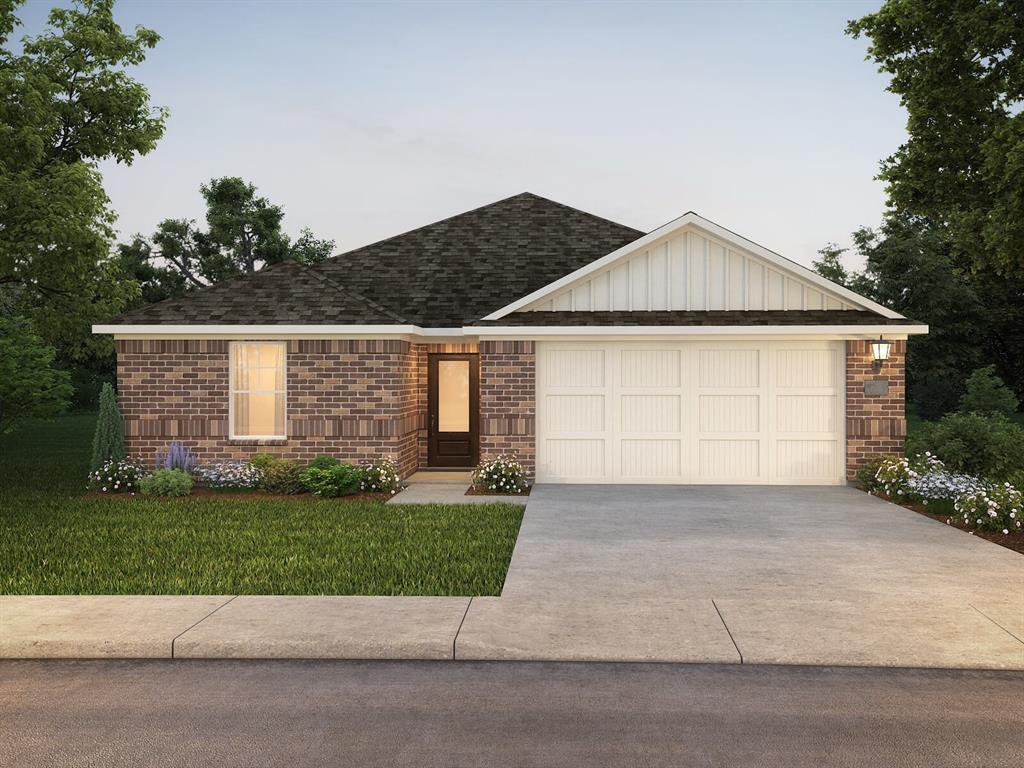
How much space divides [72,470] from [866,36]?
20.9 metres

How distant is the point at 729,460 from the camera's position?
14.9 m

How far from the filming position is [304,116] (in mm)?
26547

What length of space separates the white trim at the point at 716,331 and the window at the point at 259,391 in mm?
3964

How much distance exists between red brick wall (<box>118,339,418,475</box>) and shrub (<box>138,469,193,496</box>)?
3.62 feet

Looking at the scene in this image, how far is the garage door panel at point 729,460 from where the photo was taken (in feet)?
48.9

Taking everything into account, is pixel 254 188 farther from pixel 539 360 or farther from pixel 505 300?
pixel 539 360

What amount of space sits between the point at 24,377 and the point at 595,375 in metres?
17.8

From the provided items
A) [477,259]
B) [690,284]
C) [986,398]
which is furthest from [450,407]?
[986,398]

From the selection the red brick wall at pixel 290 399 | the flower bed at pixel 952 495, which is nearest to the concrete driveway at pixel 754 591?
the flower bed at pixel 952 495

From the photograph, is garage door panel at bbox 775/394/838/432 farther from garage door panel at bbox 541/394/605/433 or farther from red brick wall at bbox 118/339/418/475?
red brick wall at bbox 118/339/418/475

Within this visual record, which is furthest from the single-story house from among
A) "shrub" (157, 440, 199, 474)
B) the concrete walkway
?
the concrete walkway

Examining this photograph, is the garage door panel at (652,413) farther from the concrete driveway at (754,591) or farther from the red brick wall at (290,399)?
the red brick wall at (290,399)

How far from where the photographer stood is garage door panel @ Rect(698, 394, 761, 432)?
14883mm

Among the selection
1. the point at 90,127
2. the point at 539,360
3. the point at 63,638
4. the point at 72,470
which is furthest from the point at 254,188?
the point at 63,638
